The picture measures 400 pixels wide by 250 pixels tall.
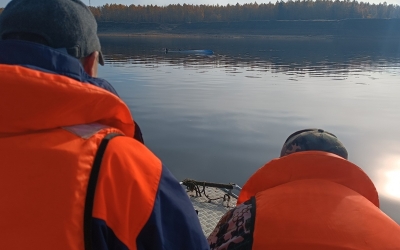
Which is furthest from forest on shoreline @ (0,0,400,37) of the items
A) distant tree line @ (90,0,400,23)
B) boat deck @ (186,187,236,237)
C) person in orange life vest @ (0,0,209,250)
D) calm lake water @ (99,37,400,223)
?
person in orange life vest @ (0,0,209,250)

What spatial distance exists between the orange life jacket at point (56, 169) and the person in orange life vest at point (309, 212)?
0.69 meters

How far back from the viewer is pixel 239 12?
133 m

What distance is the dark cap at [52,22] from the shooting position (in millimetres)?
1267

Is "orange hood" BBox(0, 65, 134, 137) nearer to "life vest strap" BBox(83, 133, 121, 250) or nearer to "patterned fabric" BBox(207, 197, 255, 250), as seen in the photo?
"life vest strap" BBox(83, 133, 121, 250)

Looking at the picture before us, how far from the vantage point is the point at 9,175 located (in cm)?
108

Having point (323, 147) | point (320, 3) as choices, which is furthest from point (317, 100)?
point (320, 3)

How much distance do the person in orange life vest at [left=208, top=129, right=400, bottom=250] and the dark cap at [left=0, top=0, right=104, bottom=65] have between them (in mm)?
1011

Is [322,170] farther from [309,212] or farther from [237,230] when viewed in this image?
[237,230]

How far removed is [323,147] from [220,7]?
144 meters

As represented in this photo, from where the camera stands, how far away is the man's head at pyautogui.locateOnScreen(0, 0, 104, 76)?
127cm

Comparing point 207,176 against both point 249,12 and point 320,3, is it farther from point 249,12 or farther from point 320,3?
point 320,3

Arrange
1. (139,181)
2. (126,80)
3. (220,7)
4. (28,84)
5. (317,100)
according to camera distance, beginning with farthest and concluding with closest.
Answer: (220,7), (126,80), (317,100), (139,181), (28,84)

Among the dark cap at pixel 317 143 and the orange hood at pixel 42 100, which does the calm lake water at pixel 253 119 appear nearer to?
the dark cap at pixel 317 143

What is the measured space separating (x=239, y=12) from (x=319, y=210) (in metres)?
137
